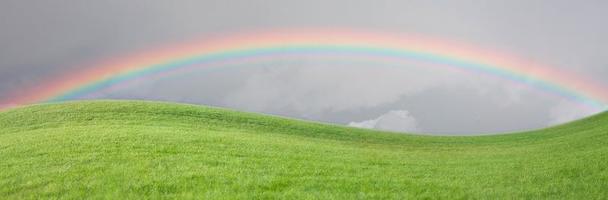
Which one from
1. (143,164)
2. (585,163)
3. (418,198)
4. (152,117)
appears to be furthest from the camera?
(152,117)

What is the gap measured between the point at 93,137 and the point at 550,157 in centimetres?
2436

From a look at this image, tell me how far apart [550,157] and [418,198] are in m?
14.7

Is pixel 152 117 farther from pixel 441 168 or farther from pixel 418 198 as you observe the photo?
pixel 418 198

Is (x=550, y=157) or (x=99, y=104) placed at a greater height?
(x=99, y=104)

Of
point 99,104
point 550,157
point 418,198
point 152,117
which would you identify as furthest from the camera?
point 99,104

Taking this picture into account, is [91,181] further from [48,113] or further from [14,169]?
[48,113]

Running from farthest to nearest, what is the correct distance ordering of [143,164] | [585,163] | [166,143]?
[166,143] < [585,163] < [143,164]

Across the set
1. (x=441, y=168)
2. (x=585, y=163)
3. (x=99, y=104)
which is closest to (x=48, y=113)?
(x=99, y=104)

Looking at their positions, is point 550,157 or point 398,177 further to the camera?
point 550,157

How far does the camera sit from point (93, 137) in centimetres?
2728

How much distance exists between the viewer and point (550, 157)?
2825 centimetres

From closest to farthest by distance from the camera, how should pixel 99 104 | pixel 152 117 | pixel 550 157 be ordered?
1. pixel 550 157
2. pixel 152 117
3. pixel 99 104

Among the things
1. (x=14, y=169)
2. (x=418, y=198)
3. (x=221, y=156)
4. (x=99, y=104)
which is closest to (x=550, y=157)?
(x=418, y=198)

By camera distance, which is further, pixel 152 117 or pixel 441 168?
pixel 152 117
